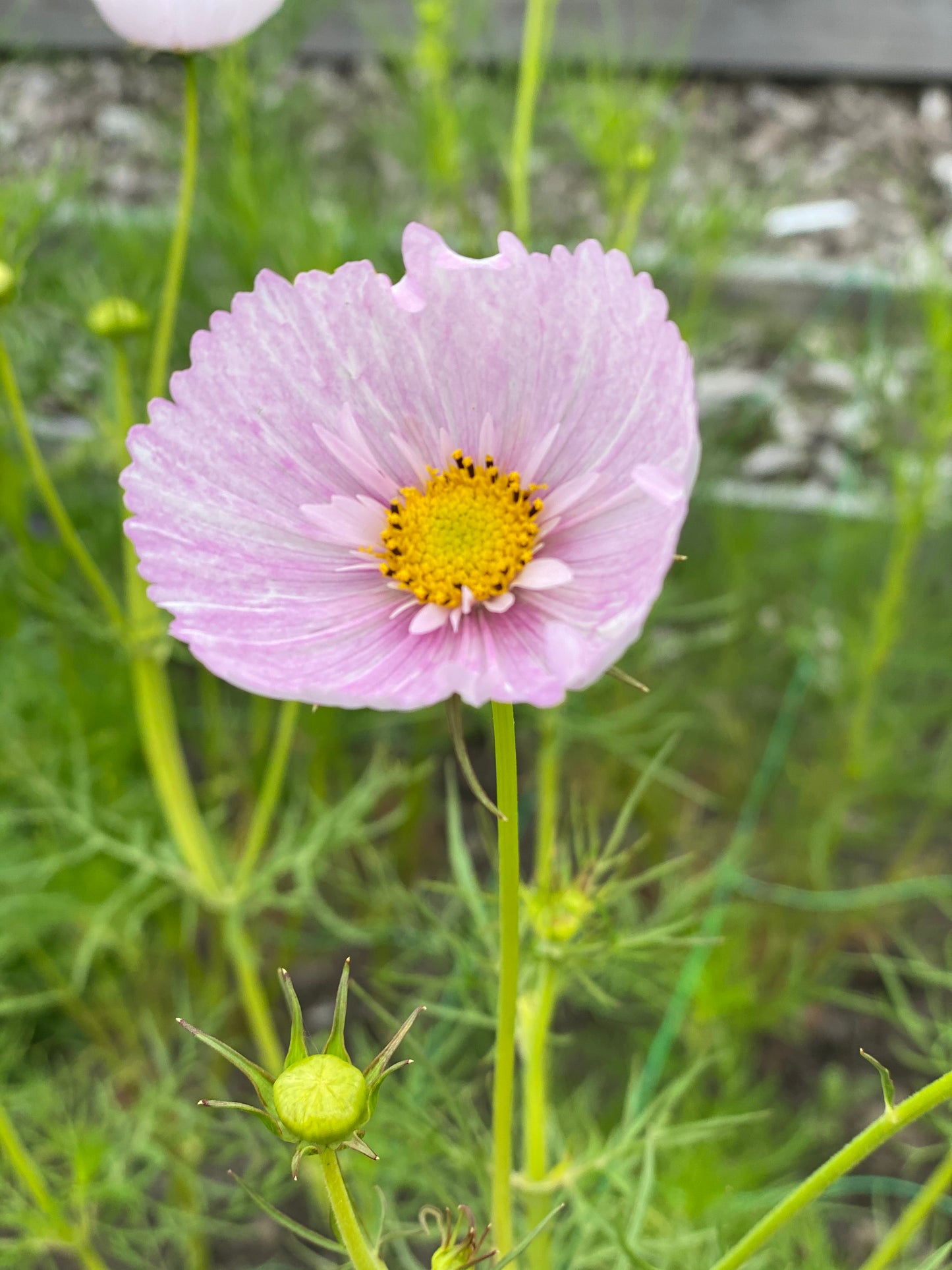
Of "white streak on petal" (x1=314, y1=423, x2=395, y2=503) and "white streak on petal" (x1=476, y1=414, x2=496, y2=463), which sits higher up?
"white streak on petal" (x1=476, y1=414, x2=496, y2=463)

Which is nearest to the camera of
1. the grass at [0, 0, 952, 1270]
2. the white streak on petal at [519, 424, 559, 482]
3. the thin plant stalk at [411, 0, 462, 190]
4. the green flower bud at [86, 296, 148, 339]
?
the white streak on petal at [519, 424, 559, 482]

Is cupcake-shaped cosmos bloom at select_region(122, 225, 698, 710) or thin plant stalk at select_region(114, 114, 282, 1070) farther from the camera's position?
thin plant stalk at select_region(114, 114, 282, 1070)

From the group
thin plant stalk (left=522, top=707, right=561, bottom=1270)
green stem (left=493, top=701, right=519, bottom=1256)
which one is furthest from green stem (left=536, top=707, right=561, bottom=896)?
green stem (left=493, top=701, right=519, bottom=1256)

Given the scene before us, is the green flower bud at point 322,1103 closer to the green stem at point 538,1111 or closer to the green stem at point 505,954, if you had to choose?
the green stem at point 505,954

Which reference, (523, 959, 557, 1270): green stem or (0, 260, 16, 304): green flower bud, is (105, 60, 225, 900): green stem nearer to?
(0, 260, 16, 304): green flower bud

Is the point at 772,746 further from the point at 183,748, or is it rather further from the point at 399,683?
the point at 399,683

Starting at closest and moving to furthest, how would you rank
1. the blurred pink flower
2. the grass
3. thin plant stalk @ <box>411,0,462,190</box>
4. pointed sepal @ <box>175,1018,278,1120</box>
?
pointed sepal @ <box>175,1018,278,1120</box>
the blurred pink flower
the grass
thin plant stalk @ <box>411,0,462,190</box>

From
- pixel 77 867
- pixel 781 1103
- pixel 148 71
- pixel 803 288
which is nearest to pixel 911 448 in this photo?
pixel 803 288

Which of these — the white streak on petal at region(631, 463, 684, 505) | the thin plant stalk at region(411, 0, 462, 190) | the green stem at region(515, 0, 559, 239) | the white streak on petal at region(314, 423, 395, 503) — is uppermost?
the thin plant stalk at region(411, 0, 462, 190)
